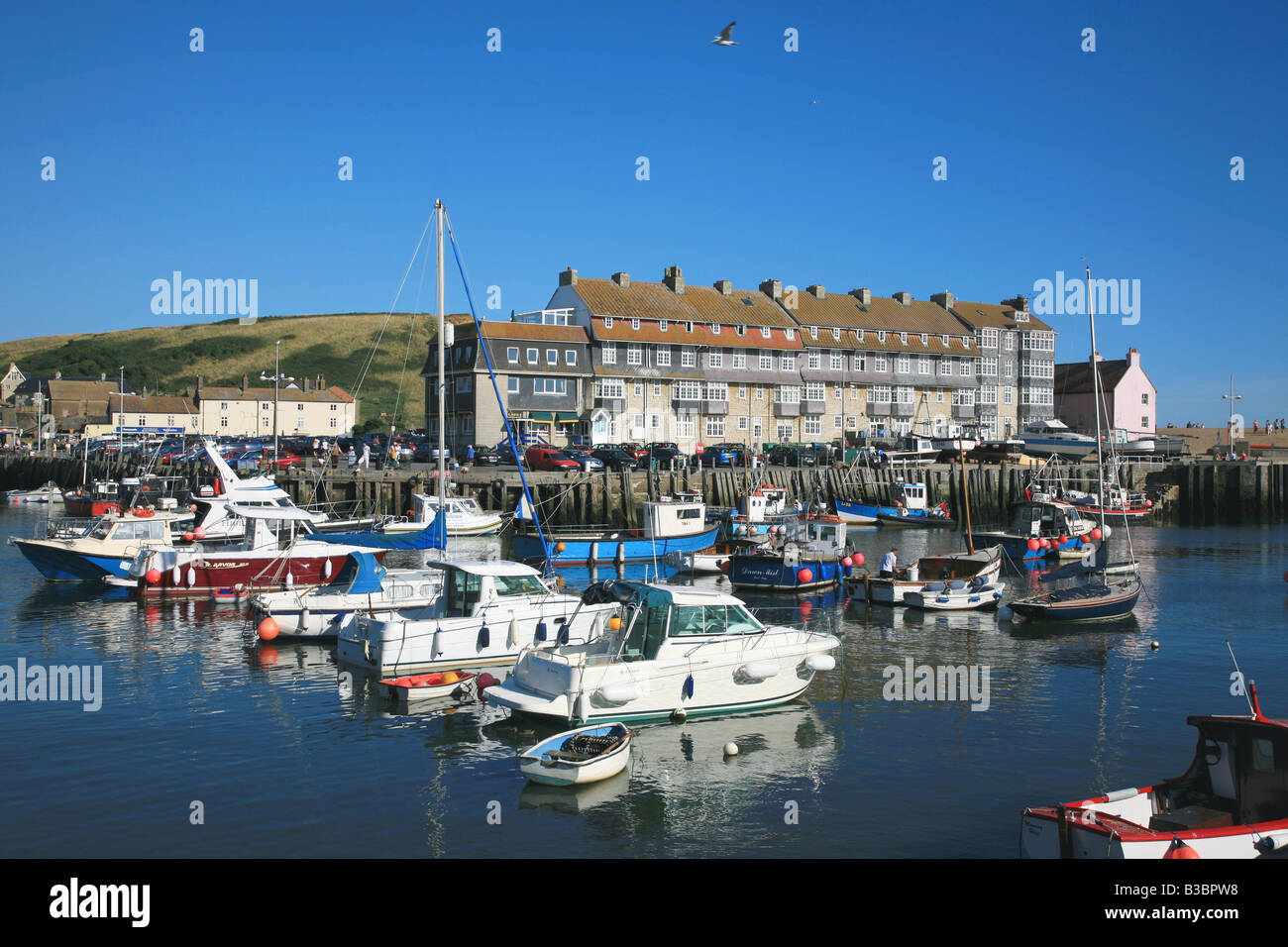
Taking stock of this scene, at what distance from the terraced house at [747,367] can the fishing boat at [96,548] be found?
36313mm

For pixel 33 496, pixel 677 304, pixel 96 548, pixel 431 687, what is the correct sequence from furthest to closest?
pixel 677 304 < pixel 33 496 < pixel 96 548 < pixel 431 687

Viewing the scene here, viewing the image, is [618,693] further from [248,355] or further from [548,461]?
[248,355]

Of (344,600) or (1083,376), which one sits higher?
(1083,376)

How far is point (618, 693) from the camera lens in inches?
725

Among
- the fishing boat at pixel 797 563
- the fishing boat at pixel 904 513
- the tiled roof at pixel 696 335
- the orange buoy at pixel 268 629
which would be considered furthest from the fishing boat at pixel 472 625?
the tiled roof at pixel 696 335

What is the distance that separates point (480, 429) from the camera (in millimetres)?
72062

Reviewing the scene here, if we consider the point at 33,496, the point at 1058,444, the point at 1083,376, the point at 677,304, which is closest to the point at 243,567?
the point at 33,496

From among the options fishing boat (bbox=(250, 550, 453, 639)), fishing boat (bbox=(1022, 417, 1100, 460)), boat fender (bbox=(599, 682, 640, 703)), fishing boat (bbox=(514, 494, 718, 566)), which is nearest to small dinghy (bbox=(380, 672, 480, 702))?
fishing boat (bbox=(250, 550, 453, 639))

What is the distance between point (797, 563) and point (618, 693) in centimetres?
1905

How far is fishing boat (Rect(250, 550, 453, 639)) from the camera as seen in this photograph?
88.3ft

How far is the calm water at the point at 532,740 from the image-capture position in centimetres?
1448
